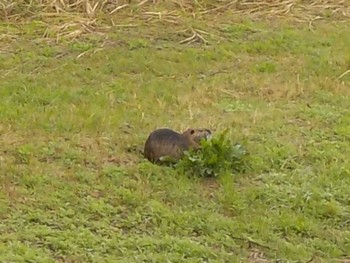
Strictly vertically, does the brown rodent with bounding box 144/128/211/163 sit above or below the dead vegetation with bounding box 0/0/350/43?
above

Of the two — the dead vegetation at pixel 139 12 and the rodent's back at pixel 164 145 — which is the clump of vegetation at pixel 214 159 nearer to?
the rodent's back at pixel 164 145

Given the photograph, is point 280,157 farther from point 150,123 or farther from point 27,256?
point 27,256

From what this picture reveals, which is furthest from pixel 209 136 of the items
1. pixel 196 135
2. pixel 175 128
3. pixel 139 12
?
pixel 139 12

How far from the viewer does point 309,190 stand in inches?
181

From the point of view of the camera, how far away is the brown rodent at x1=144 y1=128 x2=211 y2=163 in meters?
4.87

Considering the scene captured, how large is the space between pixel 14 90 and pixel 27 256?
2.42 metres

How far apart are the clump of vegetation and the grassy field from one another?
6cm

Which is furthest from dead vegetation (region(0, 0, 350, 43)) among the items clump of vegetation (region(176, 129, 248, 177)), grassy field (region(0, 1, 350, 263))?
clump of vegetation (region(176, 129, 248, 177))

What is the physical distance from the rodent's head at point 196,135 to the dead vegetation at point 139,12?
101 inches

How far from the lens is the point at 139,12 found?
802 centimetres

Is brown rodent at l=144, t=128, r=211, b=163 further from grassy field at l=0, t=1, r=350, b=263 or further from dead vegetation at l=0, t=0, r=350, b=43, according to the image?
dead vegetation at l=0, t=0, r=350, b=43

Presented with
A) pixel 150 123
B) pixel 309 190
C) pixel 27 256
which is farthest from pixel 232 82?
pixel 27 256

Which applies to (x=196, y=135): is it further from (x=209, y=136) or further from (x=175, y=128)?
(x=175, y=128)

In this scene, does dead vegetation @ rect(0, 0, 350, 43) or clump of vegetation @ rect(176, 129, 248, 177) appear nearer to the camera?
clump of vegetation @ rect(176, 129, 248, 177)
